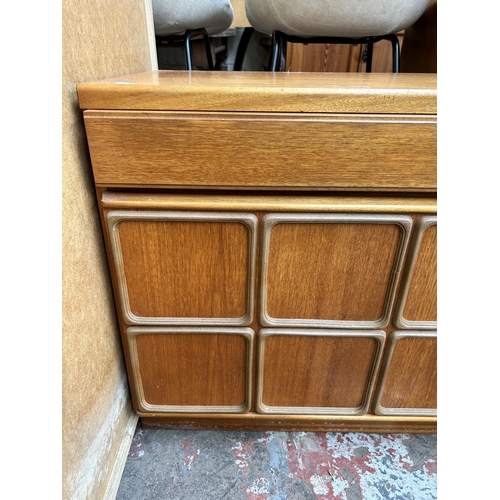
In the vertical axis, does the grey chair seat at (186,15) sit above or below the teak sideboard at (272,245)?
above

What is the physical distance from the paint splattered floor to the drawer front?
407 mm

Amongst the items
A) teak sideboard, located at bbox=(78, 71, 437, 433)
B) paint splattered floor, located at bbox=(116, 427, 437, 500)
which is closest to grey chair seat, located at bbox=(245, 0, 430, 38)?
teak sideboard, located at bbox=(78, 71, 437, 433)

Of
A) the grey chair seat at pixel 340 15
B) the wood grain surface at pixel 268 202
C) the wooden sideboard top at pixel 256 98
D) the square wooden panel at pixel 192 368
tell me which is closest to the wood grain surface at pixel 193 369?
the square wooden panel at pixel 192 368

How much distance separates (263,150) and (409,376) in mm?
391

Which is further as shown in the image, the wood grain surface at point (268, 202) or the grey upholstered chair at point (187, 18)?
the grey upholstered chair at point (187, 18)

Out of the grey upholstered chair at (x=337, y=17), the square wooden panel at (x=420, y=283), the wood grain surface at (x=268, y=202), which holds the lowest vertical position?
the square wooden panel at (x=420, y=283)

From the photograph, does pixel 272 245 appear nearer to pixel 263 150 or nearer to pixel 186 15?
pixel 263 150

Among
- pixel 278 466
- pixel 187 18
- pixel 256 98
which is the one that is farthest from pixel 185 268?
pixel 187 18

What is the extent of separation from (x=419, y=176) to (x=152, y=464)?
0.54 metres

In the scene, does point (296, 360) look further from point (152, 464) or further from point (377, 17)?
point (377, 17)

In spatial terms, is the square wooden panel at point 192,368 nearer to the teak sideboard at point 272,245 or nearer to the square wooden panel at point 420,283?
the teak sideboard at point 272,245

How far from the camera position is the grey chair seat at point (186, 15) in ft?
2.56

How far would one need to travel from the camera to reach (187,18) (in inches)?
32.0

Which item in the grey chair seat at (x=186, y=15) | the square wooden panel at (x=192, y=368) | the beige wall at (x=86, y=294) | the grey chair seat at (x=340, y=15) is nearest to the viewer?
the beige wall at (x=86, y=294)
